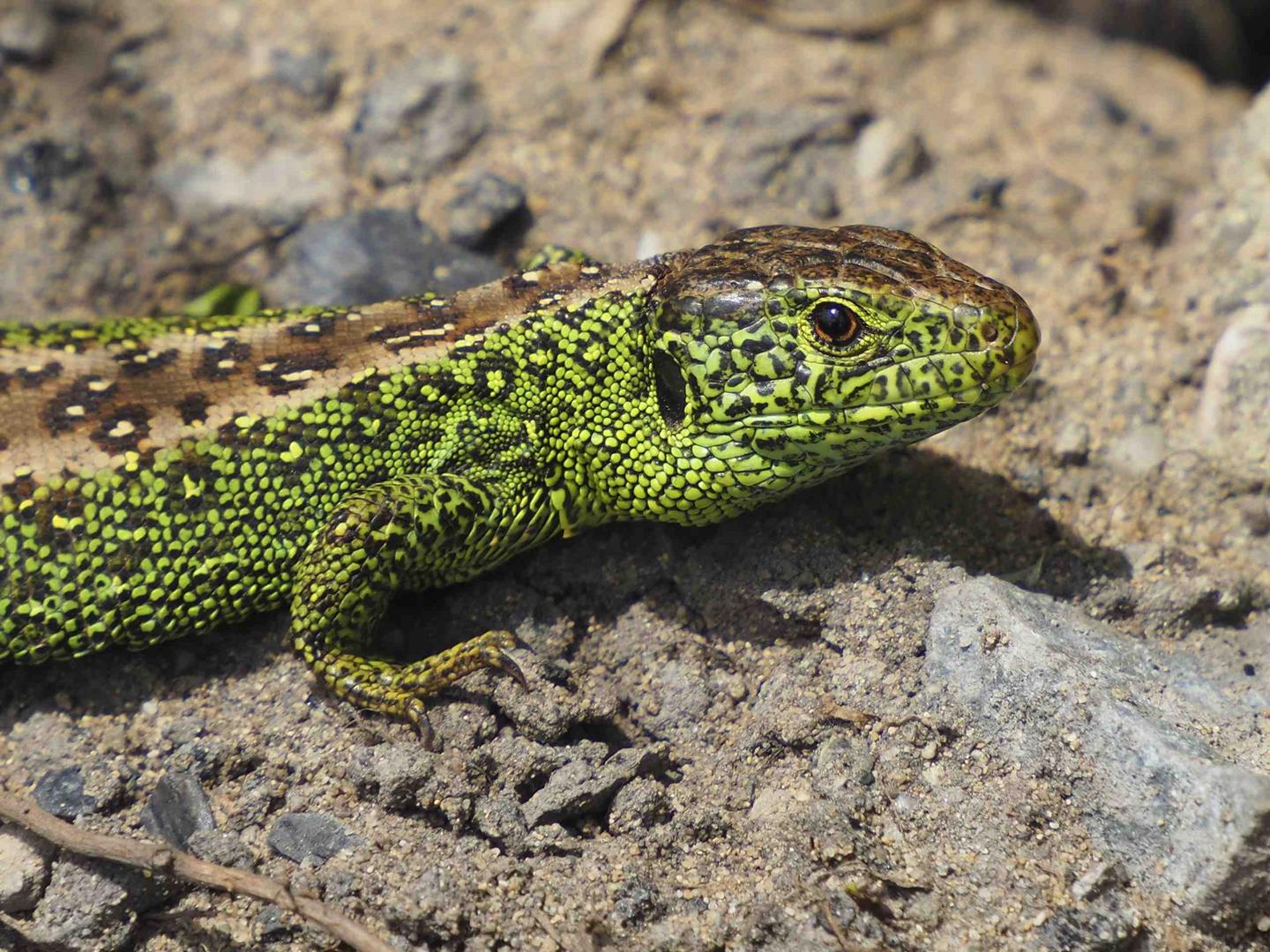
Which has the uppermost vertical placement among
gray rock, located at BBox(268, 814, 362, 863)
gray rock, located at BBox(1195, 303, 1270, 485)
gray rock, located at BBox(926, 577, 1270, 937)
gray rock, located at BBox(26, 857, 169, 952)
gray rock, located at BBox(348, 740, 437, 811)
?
gray rock, located at BBox(1195, 303, 1270, 485)

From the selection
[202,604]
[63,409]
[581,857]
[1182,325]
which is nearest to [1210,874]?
[581,857]

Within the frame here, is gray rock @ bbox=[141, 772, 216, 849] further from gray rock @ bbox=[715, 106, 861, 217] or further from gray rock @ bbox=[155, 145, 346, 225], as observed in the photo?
gray rock @ bbox=[715, 106, 861, 217]

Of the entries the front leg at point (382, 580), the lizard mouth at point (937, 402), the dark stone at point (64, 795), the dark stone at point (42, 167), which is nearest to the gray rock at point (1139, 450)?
the lizard mouth at point (937, 402)

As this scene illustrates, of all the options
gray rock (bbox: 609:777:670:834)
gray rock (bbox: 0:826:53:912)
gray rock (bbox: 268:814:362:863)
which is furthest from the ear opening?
gray rock (bbox: 0:826:53:912)

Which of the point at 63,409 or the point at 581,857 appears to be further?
the point at 63,409

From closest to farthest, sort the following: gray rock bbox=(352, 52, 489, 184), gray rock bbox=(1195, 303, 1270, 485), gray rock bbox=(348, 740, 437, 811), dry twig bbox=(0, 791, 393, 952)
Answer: dry twig bbox=(0, 791, 393, 952)
gray rock bbox=(348, 740, 437, 811)
gray rock bbox=(1195, 303, 1270, 485)
gray rock bbox=(352, 52, 489, 184)

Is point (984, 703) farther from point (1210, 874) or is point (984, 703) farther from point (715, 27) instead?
point (715, 27)
